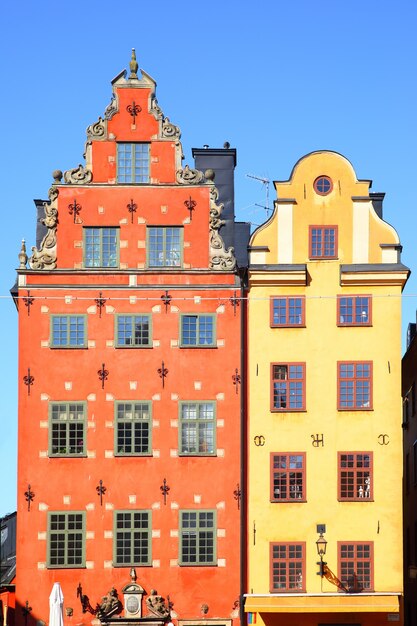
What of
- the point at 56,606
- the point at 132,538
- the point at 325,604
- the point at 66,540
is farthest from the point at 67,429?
the point at 325,604

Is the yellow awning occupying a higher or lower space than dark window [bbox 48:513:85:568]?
lower

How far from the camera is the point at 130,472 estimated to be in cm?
5072

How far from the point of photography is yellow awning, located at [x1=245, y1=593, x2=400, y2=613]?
161 ft

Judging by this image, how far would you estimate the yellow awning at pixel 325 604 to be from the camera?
161 ft

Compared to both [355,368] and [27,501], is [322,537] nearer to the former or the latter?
[355,368]

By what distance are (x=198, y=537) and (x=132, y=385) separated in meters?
6.12

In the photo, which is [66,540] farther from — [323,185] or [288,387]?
[323,185]

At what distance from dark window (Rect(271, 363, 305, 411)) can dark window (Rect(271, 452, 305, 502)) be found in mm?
1799

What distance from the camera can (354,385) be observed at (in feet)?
168

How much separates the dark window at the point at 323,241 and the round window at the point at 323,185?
1.39 metres

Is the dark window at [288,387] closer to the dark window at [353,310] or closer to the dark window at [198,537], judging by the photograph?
the dark window at [353,310]

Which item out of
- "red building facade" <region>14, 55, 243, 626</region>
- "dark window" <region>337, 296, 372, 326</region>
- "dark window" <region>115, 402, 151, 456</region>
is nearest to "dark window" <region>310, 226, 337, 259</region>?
"dark window" <region>337, 296, 372, 326</region>

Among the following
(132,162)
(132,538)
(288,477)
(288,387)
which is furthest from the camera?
(132,162)

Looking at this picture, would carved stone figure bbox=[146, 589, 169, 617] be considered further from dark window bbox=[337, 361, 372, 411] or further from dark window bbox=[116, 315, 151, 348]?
dark window bbox=[337, 361, 372, 411]
